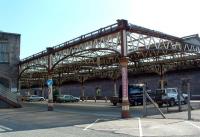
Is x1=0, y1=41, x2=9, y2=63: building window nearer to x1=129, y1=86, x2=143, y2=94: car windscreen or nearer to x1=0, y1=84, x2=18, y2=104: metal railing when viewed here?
x1=0, y1=84, x2=18, y2=104: metal railing

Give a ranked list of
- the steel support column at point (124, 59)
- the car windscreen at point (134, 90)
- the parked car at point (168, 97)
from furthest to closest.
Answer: the car windscreen at point (134, 90), the parked car at point (168, 97), the steel support column at point (124, 59)

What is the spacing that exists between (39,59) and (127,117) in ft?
75.5

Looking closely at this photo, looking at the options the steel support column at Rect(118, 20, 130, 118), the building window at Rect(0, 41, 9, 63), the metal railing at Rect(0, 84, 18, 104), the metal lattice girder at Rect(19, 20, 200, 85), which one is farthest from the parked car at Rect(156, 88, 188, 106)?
the building window at Rect(0, 41, 9, 63)

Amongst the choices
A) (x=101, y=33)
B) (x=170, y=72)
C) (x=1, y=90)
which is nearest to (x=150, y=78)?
(x=170, y=72)

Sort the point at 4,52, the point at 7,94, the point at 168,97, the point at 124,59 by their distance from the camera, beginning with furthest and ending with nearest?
the point at 4,52
the point at 7,94
the point at 168,97
the point at 124,59

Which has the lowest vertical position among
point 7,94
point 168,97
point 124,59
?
point 168,97

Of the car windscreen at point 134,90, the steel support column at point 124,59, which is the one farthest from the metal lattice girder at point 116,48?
the car windscreen at point 134,90

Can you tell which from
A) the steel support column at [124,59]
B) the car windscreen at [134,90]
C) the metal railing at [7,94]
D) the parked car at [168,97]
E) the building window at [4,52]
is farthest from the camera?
the building window at [4,52]

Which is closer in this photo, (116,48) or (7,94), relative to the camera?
(116,48)

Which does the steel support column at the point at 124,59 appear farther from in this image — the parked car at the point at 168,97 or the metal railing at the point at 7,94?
the metal railing at the point at 7,94

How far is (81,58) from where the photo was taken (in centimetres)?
4375

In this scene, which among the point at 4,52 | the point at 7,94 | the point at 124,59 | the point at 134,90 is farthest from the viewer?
the point at 4,52

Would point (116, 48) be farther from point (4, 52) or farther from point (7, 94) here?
point (4, 52)

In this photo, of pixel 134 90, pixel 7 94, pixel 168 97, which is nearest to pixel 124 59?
pixel 168 97
